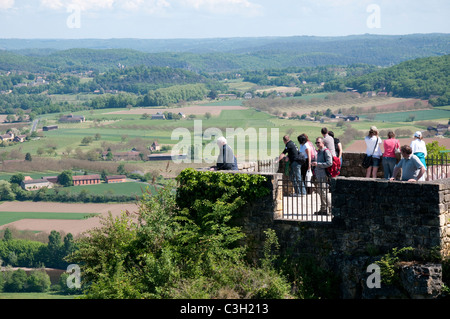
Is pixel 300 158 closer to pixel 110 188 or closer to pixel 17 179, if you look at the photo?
pixel 110 188

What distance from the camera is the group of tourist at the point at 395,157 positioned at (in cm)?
1148

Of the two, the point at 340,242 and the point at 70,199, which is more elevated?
the point at 340,242

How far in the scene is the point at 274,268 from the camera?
1219 centimetres

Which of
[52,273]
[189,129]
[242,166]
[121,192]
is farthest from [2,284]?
[189,129]

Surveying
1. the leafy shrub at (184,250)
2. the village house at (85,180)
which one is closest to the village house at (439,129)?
the village house at (85,180)

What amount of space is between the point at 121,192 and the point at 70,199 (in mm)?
9919

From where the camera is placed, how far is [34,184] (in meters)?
141

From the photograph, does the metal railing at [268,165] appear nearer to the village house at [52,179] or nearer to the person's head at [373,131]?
the person's head at [373,131]

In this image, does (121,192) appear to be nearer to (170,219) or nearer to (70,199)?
(70,199)

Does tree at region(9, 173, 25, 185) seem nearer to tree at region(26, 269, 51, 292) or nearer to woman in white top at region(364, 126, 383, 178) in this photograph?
tree at region(26, 269, 51, 292)

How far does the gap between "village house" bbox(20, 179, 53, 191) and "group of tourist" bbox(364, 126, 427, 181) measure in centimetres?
13016

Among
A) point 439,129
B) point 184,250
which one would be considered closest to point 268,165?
point 184,250

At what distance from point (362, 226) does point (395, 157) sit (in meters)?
2.41
